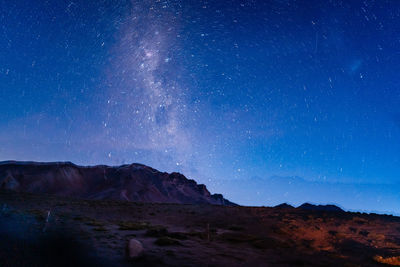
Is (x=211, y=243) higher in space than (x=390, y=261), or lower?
lower

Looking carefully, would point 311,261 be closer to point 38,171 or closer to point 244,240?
point 244,240

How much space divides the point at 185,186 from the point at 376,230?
4440 inches

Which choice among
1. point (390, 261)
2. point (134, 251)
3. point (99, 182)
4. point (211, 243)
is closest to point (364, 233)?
point (390, 261)

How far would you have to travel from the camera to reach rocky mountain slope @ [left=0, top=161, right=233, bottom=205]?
306 ft

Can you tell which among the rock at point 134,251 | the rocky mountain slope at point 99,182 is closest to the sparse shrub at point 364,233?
Result: the rock at point 134,251

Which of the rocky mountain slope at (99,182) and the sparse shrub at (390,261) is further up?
the rocky mountain slope at (99,182)

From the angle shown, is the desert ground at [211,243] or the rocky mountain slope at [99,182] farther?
the rocky mountain slope at [99,182]

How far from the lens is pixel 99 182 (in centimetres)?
11375

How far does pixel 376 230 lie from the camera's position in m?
28.2

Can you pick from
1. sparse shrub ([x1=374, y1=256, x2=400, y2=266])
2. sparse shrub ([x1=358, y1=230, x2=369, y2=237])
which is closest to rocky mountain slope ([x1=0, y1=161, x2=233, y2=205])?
sparse shrub ([x1=358, y1=230, x2=369, y2=237])

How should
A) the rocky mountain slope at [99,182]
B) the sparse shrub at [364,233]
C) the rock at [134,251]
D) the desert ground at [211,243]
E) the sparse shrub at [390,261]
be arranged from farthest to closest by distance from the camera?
the rocky mountain slope at [99,182] → the sparse shrub at [364,233] → the sparse shrub at [390,261] → the rock at [134,251] → the desert ground at [211,243]

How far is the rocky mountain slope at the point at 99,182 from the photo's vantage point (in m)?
93.2

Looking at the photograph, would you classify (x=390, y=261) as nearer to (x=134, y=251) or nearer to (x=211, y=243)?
(x=211, y=243)

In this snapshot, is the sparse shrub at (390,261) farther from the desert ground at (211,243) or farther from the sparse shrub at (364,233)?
the sparse shrub at (364,233)
